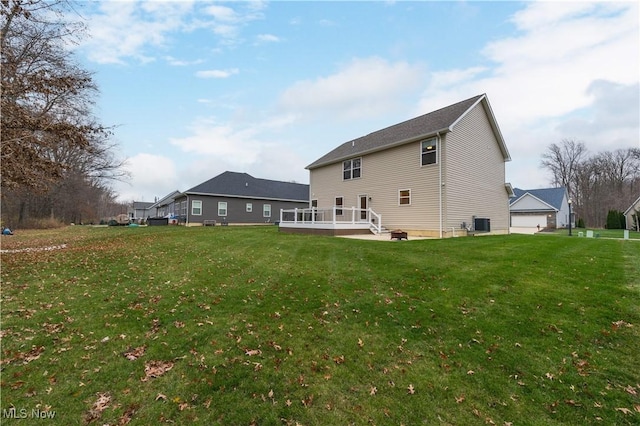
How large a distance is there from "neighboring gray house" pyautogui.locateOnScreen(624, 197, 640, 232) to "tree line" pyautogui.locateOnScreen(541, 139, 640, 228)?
22.7ft

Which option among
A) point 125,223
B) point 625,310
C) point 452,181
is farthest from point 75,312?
point 125,223

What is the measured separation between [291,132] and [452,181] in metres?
14.5

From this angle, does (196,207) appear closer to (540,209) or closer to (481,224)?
(481,224)

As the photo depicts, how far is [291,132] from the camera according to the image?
24875mm

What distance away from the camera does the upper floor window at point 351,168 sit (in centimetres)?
1985

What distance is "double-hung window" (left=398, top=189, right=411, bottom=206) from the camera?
54.0 ft

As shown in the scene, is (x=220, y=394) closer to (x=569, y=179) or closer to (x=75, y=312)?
(x=75, y=312)

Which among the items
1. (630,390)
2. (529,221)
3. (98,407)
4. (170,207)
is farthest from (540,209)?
(170,207)

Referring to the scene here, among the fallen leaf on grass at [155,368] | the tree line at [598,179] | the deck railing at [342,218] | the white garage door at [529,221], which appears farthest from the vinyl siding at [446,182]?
the tree line at [598,179]

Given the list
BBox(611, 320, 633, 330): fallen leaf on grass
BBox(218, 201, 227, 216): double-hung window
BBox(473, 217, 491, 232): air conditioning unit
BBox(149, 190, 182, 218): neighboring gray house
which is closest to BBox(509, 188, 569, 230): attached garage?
BBox(473, 217, 491, 232): air conditioning unit

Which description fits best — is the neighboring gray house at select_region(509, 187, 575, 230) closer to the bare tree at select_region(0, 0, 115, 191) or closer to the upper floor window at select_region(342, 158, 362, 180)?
the upper floor window at select_region(342, 158, 362, 180)

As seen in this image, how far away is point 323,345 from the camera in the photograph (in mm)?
4020

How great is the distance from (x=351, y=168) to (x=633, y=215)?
117 ft

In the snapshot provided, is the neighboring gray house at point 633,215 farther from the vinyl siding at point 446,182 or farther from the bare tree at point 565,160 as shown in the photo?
the vinyl siding at point 446,182
